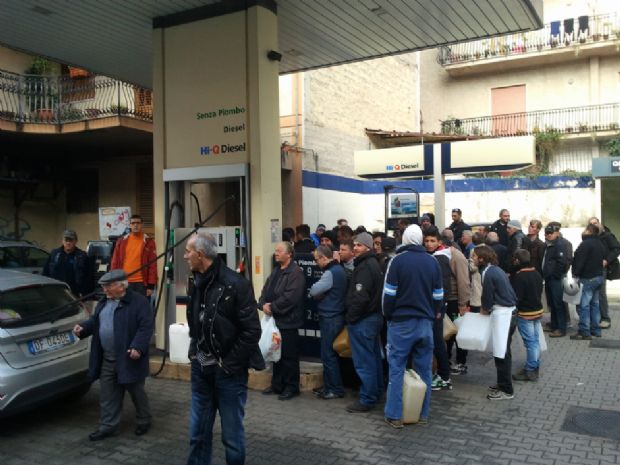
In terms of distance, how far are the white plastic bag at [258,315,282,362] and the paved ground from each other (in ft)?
1.73

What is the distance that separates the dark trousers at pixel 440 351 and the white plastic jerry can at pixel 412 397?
42.6 inches

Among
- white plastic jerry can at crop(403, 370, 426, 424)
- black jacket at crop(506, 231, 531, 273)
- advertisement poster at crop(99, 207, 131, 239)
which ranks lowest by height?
white plastic jerry can at crop(403, 370, 426, 424)

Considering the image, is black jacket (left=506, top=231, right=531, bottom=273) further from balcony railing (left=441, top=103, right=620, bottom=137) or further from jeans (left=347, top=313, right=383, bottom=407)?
balcony railing (left=441, top=103, right=620, bottom=137)

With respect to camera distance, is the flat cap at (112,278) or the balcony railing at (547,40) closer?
the flat cap at (112,278)

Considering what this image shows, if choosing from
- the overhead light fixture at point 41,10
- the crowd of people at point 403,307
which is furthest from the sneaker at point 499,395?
the overhead light fixture at point 41,10

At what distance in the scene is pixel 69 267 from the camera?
8352 millimetres

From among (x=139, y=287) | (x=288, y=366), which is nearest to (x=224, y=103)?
(x=139, y=287)

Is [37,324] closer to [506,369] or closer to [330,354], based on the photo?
[330,354]

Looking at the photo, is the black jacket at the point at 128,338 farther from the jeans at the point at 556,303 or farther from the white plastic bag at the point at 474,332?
the jeans at the point at 556,303

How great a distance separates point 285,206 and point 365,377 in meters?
11.5

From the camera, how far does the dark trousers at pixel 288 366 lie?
21.0ft

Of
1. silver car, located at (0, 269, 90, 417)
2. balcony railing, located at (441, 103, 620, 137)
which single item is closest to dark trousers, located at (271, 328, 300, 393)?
silver car, located at (0, 269, 90, 417)

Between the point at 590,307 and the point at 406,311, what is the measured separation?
556cm

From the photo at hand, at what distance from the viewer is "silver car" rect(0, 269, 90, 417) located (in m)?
5.10
